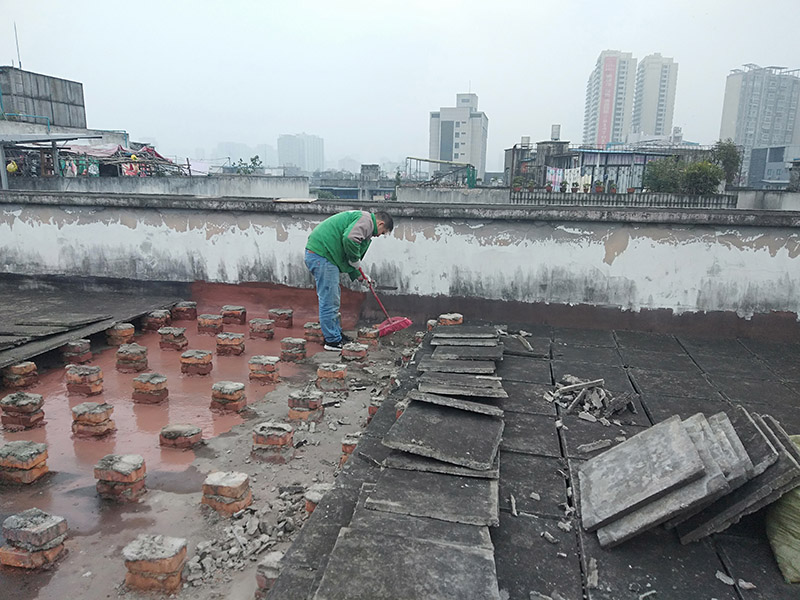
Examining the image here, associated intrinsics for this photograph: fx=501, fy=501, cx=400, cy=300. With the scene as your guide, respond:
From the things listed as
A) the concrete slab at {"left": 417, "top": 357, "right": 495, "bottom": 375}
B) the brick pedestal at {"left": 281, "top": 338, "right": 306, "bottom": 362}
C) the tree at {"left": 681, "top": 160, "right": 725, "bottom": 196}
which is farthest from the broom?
the tree at {"left": 681, "top": 160, "right": 725, "bottom": 196}

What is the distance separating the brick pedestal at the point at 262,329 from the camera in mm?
5902

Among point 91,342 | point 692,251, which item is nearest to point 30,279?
point 91,342

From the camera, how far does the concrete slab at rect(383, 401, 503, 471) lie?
2.68 meters

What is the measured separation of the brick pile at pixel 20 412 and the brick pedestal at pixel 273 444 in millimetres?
1733

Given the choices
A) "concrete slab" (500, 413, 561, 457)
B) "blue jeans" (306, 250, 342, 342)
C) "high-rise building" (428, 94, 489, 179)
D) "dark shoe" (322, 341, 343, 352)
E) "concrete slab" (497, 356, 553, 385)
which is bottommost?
"dark shoe" (322, 341, 343, 352)

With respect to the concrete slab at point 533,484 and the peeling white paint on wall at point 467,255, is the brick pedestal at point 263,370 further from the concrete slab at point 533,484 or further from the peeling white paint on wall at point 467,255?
the concrete slab at point 533,484

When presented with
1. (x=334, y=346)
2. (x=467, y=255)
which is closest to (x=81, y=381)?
(x=334, y=346)

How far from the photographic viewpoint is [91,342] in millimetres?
5477

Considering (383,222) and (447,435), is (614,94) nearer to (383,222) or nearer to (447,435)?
(383,222)

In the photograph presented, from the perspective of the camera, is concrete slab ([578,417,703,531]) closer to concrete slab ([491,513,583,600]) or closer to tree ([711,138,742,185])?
concrete slab ([491,513,583,600])

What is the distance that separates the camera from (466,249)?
6.03 meters

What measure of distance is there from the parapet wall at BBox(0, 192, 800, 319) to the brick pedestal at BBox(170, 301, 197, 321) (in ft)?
1.66

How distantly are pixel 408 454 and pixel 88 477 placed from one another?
2041 millimetres

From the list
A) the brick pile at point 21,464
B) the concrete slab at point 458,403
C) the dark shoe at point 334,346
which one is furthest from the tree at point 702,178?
the brick pile at point 21,464
